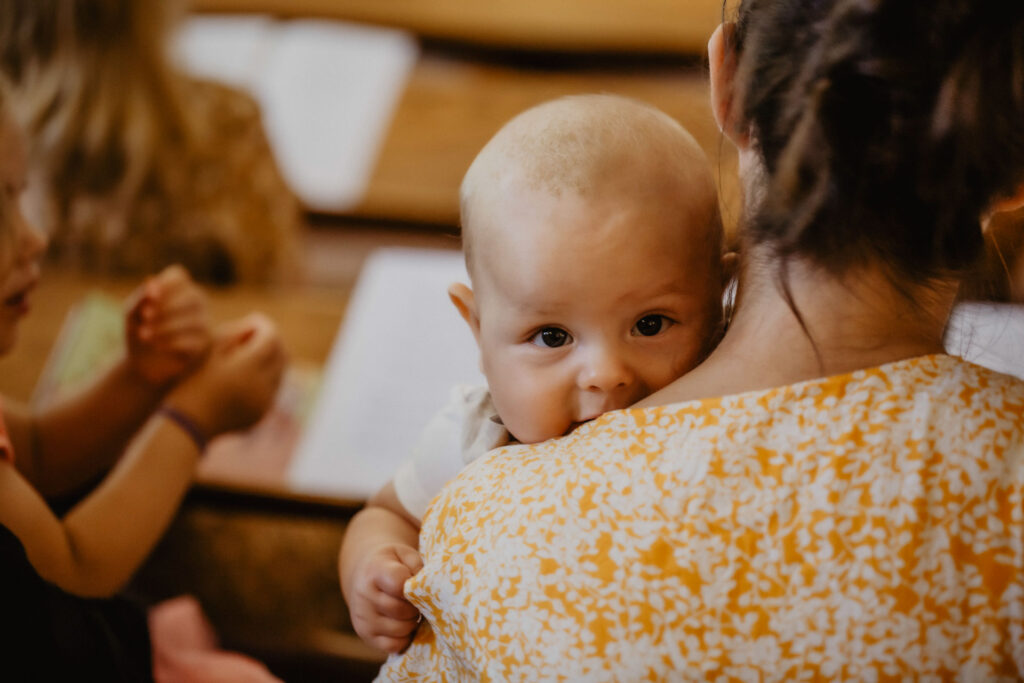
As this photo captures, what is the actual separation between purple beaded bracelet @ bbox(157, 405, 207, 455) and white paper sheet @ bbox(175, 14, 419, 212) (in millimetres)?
906

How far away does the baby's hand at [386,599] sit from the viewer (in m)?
0.64

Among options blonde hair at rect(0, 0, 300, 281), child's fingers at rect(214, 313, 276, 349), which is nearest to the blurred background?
blonde hair at rect(0, 0, 300, 281)

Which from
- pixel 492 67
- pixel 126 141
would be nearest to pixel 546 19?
pixel 492 67

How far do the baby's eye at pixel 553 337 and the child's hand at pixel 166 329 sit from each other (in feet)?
1.94

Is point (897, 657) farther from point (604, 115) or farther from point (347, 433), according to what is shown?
point (347, 433)

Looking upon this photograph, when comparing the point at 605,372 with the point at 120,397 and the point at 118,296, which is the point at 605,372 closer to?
the point at 120,397

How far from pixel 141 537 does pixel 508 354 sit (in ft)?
1.45

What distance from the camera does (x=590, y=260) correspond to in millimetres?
618

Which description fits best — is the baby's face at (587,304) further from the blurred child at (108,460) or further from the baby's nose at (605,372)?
the blurred child at (108,460)

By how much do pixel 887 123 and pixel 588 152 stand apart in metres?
0.21

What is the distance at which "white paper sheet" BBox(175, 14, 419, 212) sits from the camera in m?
1.92

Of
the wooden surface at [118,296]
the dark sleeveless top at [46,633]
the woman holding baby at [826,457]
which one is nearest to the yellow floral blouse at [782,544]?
the woman holding baby at [826,457]

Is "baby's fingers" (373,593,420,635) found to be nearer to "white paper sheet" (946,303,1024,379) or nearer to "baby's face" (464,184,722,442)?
"baby's face" (464,184,722,442)

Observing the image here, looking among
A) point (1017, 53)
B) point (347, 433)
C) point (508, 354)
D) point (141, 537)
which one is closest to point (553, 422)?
point (508, 354)
